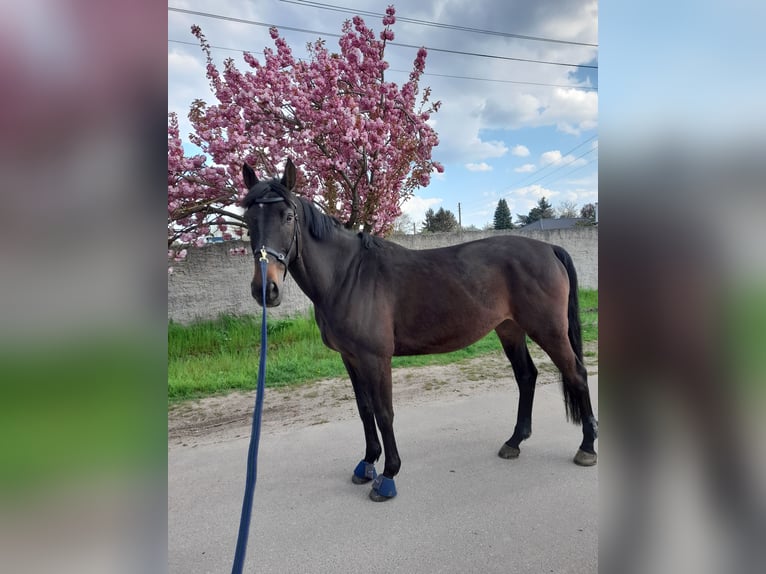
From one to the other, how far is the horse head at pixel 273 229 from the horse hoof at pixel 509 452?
1.92 m

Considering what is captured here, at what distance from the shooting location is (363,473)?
2527 mm

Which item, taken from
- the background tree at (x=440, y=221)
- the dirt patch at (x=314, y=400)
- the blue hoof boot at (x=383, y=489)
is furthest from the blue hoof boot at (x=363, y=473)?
the background tree at (x=440, y=221)

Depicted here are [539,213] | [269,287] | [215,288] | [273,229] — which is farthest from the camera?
[539,213]

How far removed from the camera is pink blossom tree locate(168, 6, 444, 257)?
495 centimetres

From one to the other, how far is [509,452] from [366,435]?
102cm

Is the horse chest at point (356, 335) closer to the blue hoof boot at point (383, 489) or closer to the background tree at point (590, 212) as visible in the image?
the blue hoof boot at point (383, 489)

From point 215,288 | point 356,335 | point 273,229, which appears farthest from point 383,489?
point 215,288

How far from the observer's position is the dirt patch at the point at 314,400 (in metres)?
3.47

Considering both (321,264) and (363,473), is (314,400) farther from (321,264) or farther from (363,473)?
(321,264)
